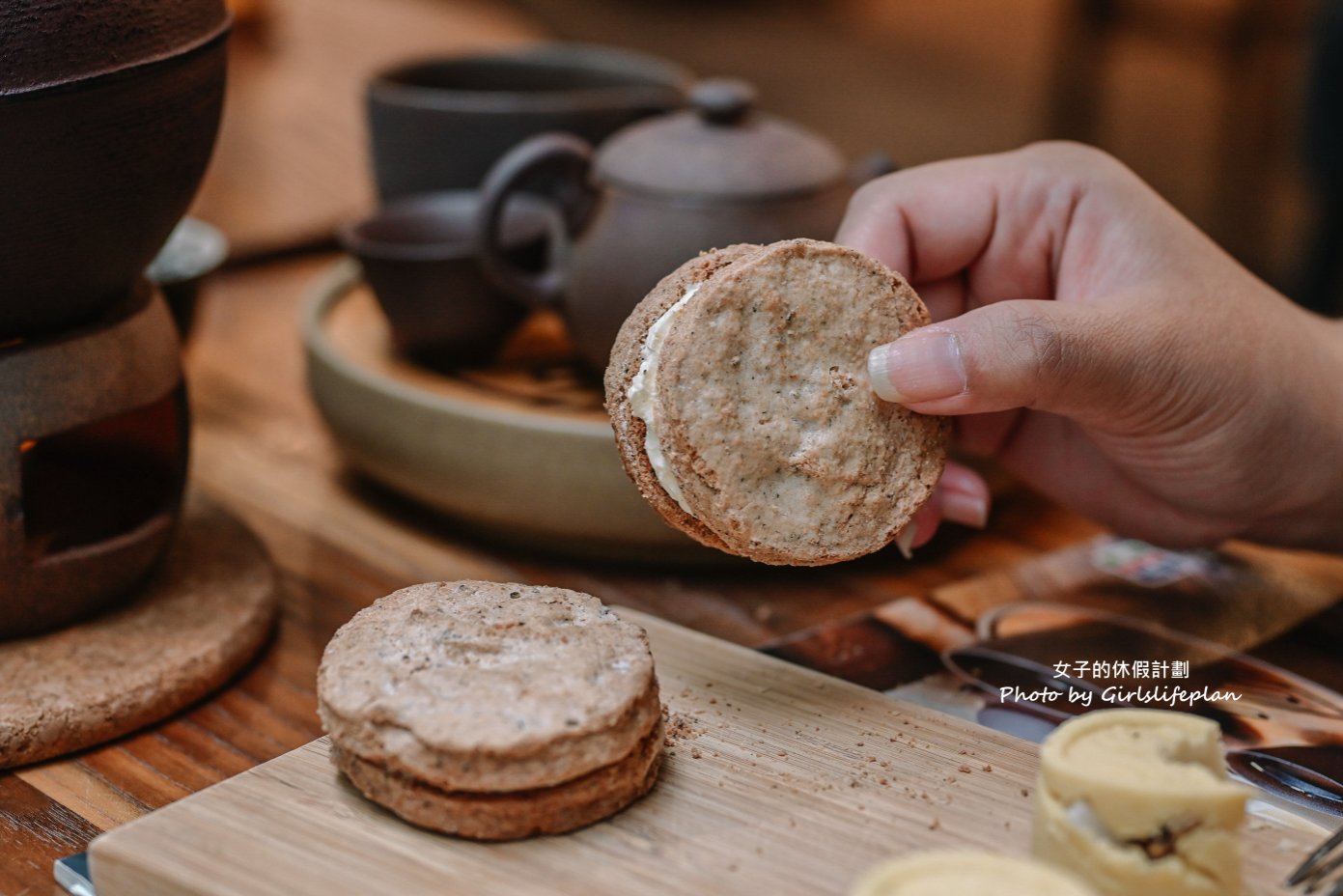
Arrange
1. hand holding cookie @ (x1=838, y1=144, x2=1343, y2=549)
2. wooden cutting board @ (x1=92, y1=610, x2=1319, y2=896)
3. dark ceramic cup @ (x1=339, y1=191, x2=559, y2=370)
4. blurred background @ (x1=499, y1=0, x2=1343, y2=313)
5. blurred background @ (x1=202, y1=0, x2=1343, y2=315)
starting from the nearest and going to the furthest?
wooden cutting board @ (x1=92, y1=610, x2=1319, y2=896) < hand holding cookie @ (x1=838, y1=144, x2=1343, y2=549) < dark ceramic cup @ (x1=339, y1=191, x2=559, y2=370) < blurred background @ (x1=202, y1=0, x2=1343, y2=315) < blurred background @ (x1=499, y1=0, x2=1343, y2=313)

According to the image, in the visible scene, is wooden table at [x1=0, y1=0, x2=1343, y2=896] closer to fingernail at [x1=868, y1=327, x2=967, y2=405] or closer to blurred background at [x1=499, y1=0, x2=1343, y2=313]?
fingernail at [x1=868, y1=327, x2=967, y2=405]

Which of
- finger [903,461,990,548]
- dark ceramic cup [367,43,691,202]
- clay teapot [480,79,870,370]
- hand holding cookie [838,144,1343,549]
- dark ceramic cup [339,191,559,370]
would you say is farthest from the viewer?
dark ceramic cup [367,43,691,202]

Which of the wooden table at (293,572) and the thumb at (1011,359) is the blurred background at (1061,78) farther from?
the thumb at (1011,359)

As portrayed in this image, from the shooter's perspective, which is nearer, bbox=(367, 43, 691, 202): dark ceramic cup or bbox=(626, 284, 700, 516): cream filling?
bbox=(626, 284, 700, 516): cream filling

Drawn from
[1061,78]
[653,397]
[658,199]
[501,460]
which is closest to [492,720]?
[653,397]

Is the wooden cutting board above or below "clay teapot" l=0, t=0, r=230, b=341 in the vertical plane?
below

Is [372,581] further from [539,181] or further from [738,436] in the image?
[539,181]

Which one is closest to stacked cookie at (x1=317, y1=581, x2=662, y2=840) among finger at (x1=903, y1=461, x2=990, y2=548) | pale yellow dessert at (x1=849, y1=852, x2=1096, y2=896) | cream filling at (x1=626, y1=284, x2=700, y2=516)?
cream filling at (x1=626, y1=284, x2=700, y2=516)

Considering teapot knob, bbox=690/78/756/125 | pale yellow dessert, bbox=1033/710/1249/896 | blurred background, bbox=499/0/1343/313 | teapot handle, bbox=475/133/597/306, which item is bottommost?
blurred background, bbox=499/0/1343/313

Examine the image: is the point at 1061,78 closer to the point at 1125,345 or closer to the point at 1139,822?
the point at 1125,345

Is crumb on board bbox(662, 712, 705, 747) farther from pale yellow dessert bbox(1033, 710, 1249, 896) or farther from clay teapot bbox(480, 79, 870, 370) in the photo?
clay teapot bbox(480, 79, 870, 370)
